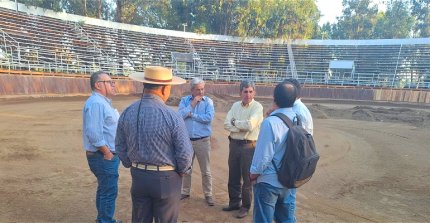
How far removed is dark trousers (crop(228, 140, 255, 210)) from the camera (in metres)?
4.20

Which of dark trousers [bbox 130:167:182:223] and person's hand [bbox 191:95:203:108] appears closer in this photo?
dark trousers [bbox 130:167:182:223]

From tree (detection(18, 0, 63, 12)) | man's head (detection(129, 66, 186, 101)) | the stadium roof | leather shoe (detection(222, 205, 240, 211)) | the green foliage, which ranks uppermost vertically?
the green foliage

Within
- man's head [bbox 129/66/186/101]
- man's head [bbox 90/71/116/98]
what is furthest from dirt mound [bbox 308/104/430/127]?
man's head [bbox 129/66/186/101]

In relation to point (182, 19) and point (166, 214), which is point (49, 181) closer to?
point (166, 214)

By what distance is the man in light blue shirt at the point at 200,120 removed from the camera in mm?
4461

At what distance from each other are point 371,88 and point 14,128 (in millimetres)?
26600

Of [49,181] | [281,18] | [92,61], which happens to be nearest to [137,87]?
[92,61]

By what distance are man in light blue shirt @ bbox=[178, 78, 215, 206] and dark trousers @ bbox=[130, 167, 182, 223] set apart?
1920 mm

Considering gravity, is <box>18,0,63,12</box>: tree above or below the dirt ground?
above

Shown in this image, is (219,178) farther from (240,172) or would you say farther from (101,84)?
(101,84)

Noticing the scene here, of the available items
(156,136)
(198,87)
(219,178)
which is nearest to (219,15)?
(219,178)

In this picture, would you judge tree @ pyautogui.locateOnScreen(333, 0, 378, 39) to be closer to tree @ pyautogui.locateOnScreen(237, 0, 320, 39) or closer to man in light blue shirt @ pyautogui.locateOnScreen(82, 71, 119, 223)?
tree @ pyautogui.locateOnScreen(237, 0, 320, 39)

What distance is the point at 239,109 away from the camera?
435cm

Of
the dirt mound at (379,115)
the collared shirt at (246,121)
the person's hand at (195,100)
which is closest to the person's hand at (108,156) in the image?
the person's hand at (195,100)
